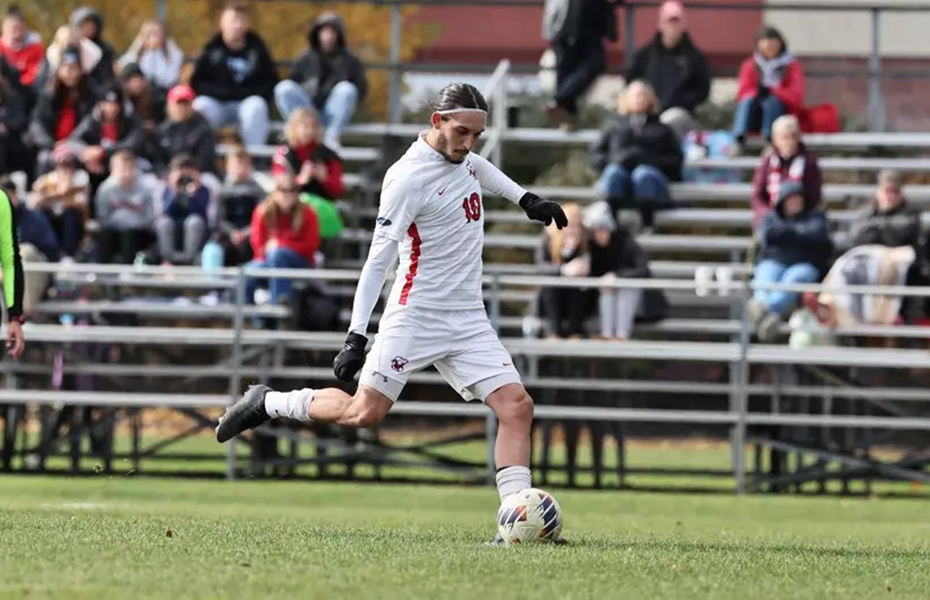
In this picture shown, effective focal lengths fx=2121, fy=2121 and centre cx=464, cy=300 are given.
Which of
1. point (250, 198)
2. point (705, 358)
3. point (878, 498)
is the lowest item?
point (878, 498)

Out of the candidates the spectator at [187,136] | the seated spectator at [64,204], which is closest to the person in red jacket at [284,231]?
the seated spectator at [64,204]

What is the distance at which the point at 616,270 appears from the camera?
18469 mm

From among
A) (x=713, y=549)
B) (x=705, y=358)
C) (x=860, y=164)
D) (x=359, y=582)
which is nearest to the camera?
(x=359, y=582)

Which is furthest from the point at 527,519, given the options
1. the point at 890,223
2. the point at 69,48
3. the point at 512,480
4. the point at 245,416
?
the point at 69,48

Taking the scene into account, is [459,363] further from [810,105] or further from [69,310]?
[810,105]

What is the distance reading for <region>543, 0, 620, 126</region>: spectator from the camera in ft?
72.0

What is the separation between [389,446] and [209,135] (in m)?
4.24

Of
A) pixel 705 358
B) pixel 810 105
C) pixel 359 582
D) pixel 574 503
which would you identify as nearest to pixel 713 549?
pixel 359 582

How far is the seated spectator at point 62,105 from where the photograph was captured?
2098cm

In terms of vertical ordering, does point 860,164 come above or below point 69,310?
above

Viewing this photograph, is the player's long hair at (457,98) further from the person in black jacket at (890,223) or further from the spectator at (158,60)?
the spectator at (158,60)

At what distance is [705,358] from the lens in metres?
17.7

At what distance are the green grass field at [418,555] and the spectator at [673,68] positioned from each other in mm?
7622

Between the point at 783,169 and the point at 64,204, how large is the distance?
656 cm
